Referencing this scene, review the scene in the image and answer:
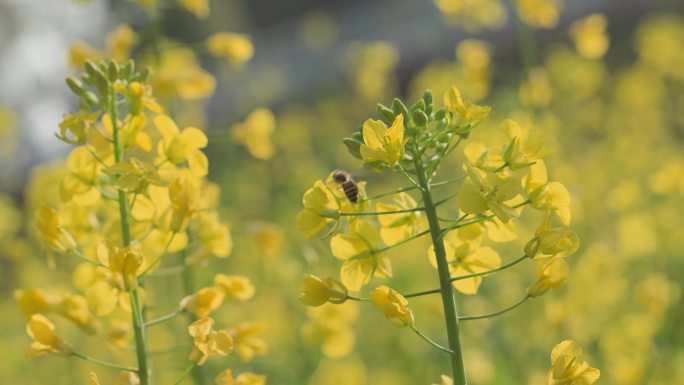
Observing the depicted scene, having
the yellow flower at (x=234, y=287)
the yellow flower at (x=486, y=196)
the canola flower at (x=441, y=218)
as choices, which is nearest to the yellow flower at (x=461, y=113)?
the canola flower at (x=441, y=218)

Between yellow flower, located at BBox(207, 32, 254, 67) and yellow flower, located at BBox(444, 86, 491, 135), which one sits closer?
yellow flower, located at BBox(444, 86, 491, 135)

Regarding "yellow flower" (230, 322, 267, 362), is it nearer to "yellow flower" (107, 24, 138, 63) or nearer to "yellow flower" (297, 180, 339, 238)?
"yellow flower" (297, 180, 339, 238)

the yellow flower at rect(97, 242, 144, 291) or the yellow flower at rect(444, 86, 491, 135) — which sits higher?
the yellow flower at rect(444, 86, 491, 135)

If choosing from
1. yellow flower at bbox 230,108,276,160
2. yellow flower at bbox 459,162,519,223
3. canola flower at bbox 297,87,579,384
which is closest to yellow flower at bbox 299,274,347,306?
canola flower at bbox 297,87,579,384

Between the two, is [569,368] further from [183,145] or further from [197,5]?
[197,5]

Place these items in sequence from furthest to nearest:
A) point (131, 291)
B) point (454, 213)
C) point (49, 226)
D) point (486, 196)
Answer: point (454, 213) < point (49, 226) < point (131, 291) < point (486, 196)

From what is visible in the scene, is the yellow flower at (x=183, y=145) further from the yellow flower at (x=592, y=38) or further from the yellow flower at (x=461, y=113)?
the yellow flower at (x=592, y=38)

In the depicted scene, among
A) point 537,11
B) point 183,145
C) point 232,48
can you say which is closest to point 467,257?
point 183,145
